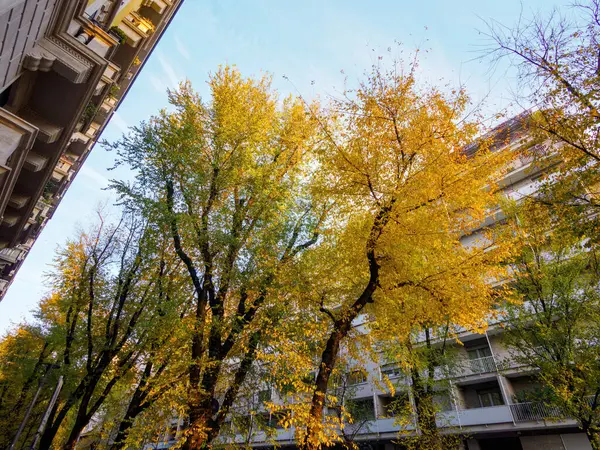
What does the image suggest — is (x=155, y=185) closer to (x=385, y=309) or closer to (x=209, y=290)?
(x=209, y=290)

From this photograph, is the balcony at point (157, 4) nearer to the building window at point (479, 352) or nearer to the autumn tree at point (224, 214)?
the autumn tree at point (224, 214)

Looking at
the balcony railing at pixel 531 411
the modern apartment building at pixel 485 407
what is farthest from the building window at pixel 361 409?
the balcony railing at pixel 531 411

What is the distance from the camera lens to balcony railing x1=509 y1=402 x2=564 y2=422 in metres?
16.8

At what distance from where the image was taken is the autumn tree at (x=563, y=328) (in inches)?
436

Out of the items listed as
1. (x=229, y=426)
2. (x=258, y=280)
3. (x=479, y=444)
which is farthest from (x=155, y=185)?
(x=479, y=444)

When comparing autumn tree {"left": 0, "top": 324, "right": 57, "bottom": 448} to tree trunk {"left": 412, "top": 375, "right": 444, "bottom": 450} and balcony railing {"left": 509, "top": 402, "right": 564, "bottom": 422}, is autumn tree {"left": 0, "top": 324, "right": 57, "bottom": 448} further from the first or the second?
balcony railing {"left": 509, "top": 402, "right": 564, "bottom": 422}

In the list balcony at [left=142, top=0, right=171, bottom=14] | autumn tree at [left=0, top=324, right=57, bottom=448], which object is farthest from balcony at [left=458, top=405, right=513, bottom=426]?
balcony at [left=142, top=0, right=171, bottom=14]

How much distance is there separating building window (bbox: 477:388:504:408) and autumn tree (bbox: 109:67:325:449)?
17745 millimetres

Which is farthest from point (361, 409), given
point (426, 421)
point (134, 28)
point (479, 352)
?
point (134, 28)

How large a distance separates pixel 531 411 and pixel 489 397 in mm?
3457

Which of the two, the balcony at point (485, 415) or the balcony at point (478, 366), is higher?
the balcony at point (478, 366)

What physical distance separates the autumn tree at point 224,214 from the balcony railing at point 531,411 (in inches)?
635

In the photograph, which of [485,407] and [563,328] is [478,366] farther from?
[563,328]

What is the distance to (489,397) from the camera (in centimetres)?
2058
